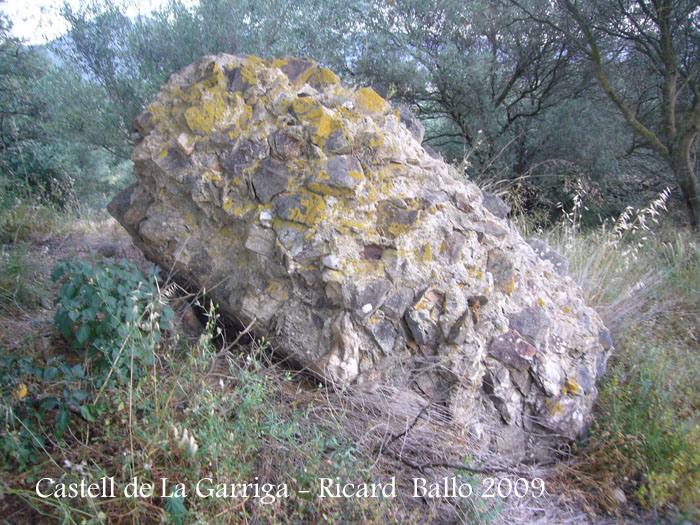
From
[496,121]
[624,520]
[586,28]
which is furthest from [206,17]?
[624,520]

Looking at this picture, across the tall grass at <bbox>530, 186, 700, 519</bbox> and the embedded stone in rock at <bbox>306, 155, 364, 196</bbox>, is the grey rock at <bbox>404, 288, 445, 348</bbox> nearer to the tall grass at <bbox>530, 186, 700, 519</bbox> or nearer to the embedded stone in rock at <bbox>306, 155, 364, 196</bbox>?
the embedded stone in rock at <bbox>306, 155, 364, 196</bbox>

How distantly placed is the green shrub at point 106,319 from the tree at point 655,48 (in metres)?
6.62

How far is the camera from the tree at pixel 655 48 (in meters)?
6.29

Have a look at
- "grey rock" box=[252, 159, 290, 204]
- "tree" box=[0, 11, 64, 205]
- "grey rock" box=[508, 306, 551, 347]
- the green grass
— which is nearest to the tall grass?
"grey rock" box=[508, 306, 551, 347]

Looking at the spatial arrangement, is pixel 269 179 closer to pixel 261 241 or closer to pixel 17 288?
pixel 261 241

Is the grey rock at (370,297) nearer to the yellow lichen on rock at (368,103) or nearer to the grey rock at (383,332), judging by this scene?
the grey rock at (383,332)

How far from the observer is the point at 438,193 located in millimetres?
2854

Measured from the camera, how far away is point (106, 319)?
212cm

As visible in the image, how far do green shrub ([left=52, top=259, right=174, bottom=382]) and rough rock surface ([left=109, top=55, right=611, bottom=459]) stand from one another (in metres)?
0.53

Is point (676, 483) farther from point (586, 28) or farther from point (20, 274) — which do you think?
point (586, 28)

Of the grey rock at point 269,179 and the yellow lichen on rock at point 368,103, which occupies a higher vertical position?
the yellow lichen on rock at point 368,103

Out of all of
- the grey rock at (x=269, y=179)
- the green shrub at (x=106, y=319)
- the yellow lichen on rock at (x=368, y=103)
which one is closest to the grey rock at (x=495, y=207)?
the yellow lichen on rock at (x=368, y=103)

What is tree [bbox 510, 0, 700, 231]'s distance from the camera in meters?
6.29

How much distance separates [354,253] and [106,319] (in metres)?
1.27
